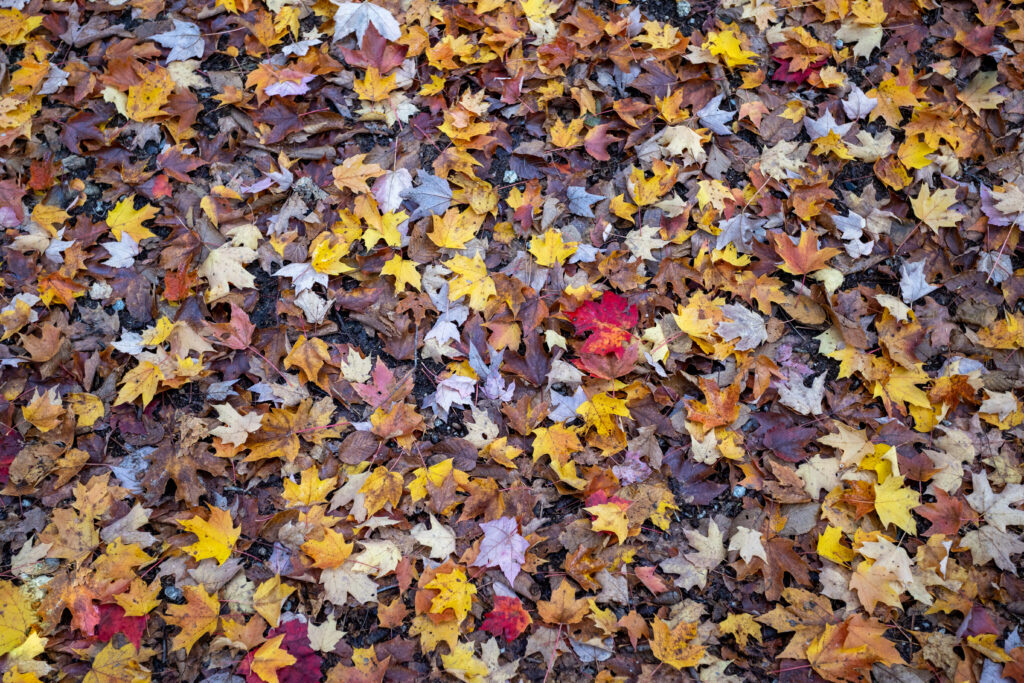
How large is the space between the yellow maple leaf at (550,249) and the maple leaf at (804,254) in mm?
858

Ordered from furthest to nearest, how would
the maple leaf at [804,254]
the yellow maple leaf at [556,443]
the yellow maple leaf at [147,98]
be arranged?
1. the yellow maple leaf at [147,98]
2. the maple leaf at [804,254]
3. the yellow maple leaf at [556,443]

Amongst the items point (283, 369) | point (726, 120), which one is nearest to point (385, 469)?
point (283, 369)

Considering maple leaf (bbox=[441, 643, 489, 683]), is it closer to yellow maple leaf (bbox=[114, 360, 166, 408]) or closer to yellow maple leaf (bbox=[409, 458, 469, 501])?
yellow maple leaf (bbox=[409, 458, 469, 501])

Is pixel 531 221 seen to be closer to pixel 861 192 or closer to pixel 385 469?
pixel 385 469

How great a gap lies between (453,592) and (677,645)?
784 millimetres

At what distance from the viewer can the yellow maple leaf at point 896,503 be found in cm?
229

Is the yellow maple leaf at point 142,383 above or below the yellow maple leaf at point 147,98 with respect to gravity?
below

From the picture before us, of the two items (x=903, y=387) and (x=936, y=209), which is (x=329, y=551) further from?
(x=936, y=209)

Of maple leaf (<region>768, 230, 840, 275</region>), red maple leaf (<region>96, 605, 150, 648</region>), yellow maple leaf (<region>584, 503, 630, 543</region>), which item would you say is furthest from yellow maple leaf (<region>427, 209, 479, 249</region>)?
red maple leaf (<region>96, 605, 150, 648</region>)

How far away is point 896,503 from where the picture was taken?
231 centimetres

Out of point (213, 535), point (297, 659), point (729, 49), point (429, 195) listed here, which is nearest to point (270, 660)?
point (297, 659)

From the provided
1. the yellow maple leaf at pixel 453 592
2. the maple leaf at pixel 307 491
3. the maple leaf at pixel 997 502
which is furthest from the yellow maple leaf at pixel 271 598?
the maple leaf at pixel 997 502

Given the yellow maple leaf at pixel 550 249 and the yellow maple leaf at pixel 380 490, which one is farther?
the yellow maple leaf at pixel 550 249

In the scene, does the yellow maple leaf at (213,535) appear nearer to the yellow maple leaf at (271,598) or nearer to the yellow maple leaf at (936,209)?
the yellow maple leaf at (271,598)
